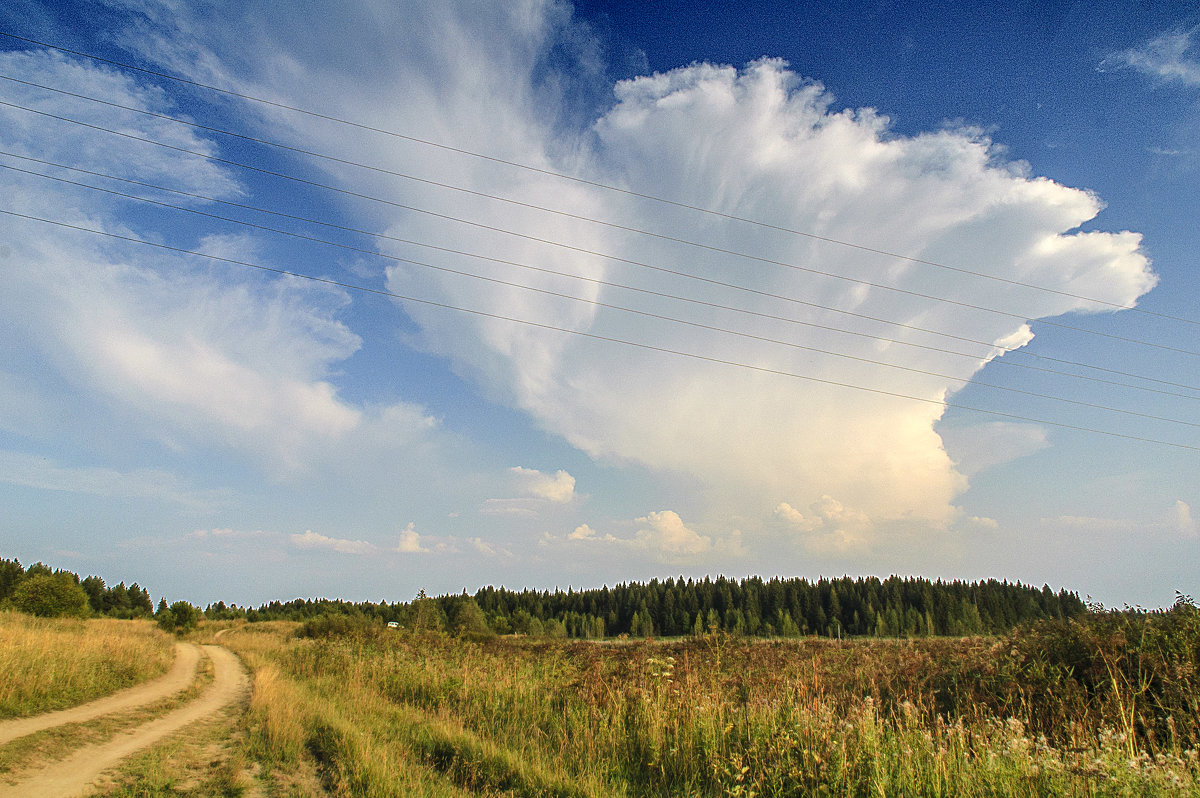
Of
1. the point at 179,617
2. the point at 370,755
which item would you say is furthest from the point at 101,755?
the point at 179,617

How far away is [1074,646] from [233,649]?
3773cm

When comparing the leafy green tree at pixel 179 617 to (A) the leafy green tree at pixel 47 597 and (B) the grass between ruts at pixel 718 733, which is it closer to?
(A) the leafy green tree at pixel 47 597

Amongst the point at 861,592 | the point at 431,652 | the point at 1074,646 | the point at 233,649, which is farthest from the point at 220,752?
the point at 861,592

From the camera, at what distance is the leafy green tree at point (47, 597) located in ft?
117

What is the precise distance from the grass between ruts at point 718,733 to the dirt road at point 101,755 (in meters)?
1.32

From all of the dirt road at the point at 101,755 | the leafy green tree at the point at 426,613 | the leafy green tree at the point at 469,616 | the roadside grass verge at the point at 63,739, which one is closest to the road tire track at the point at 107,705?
the roadside grass verge at the point at 63,739

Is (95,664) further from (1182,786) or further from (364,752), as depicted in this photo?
(1182,786)

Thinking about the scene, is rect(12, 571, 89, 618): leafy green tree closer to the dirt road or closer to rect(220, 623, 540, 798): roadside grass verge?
the dirt road

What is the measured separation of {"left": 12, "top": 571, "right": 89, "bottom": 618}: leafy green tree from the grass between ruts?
36485 mm

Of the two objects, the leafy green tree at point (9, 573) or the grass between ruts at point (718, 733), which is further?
the leafy green tree at point (9, 573)

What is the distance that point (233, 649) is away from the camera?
30906 mm

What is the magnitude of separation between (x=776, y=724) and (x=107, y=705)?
14187mm

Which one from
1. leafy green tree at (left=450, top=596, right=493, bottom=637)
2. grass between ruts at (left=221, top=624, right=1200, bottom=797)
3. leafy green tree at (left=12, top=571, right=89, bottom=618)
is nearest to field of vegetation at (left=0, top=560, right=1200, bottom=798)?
grass between ruts at (left=221, top=624, right=1200, bottom=797)

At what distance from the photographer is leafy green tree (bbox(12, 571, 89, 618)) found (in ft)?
117
